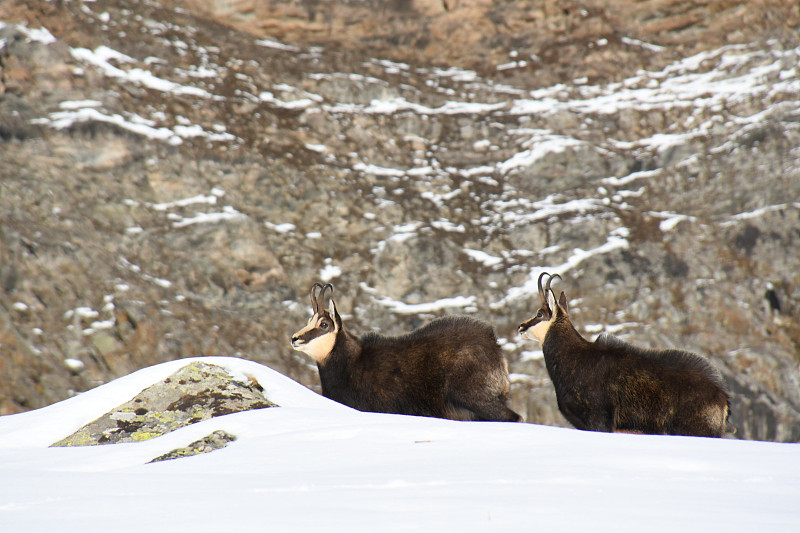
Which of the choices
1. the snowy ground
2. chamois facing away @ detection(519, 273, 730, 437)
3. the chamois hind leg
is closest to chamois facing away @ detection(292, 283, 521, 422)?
the chamois hind leg

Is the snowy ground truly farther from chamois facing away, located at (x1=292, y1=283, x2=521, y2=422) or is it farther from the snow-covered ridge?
the snow-covered ridge

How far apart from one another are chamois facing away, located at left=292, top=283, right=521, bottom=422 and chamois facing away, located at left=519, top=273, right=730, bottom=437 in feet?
2.66

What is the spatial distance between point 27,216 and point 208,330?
4.66 metres

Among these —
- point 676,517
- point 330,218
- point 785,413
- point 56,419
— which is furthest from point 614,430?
point 330,218

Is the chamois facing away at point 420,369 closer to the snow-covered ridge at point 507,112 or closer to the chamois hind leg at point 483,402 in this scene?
the chamois hind leg at point 483,402

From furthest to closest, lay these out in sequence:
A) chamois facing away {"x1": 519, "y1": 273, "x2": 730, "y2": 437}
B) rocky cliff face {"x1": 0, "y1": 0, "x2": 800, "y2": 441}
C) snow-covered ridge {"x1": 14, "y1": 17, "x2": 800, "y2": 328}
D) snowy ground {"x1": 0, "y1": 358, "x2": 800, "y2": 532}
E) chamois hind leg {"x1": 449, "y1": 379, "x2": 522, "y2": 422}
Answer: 1. snow-covered ridge {"x1": 14, "y1": 17, "x2": 800, "y2": 328}
2. rocky cliff face {"x1": 0, "y1": 0, "x2": 800, "y2": 441}
3. chamois hind leg {"x1": 449, "y1": 379, "x2": 522, "y2": 422}
4. chamois facing away {"x1": 519, "y1": 273, "x2": 730, "y2": 437}
5. snowy ground {"x1": 0, "y1": 358, "x2": 800, "y2": 532}

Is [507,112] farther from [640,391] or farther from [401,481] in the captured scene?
[401,481]

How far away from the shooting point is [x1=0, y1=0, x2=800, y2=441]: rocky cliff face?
15.9 meters

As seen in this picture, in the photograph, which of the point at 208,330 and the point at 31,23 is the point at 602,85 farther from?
the point at 31,23

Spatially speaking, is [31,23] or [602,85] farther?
[602,85]

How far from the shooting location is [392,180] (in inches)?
792

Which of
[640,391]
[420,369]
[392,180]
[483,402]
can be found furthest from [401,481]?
[392,180]

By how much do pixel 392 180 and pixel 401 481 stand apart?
1681 cm

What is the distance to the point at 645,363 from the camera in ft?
24.9
